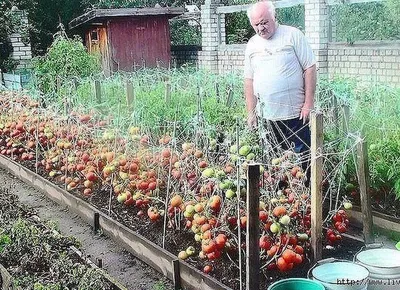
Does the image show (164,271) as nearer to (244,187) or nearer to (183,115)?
(244,187)

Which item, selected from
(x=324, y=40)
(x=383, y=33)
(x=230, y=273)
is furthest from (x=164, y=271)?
(x=383, y=33)

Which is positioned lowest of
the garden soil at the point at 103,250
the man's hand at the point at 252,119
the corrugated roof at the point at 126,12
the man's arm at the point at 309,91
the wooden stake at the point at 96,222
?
the garden soil at the point at 103,250

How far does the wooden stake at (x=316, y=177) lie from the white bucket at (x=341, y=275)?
376mm

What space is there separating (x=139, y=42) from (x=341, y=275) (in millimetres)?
11135

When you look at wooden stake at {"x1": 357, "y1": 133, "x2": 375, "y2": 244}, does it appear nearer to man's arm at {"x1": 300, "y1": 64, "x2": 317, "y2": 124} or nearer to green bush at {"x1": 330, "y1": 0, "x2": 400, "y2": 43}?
man's arm at {"x1": 300, "y1": 64, "x2": 317, "y2": 124}

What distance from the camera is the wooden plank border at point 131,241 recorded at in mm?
3641

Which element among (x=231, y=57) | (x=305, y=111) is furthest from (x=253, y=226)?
(x=231, y=57)

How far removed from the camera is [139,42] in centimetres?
1362

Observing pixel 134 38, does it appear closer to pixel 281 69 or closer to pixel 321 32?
pixel 321 32

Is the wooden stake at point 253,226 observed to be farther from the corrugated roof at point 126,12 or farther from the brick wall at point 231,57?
the corrugated roof at point 126,12

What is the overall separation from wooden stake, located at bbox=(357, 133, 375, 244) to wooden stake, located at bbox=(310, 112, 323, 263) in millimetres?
378

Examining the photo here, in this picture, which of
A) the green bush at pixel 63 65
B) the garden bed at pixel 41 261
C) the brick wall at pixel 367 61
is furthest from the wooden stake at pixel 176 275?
the green bush at pixel 63 65

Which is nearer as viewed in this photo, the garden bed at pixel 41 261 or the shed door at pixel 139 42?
the garden bed at pixel 41 261

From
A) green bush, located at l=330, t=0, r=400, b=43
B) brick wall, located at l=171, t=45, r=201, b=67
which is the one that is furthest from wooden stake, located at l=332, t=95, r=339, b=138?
brick wall, located at l=171, t=45, r=201, b=67
